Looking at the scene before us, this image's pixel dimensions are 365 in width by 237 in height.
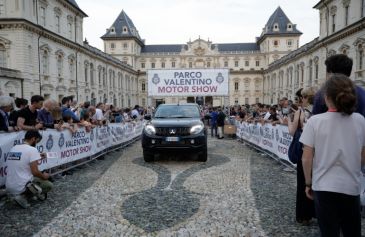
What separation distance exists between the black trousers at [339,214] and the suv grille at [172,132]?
6909mm

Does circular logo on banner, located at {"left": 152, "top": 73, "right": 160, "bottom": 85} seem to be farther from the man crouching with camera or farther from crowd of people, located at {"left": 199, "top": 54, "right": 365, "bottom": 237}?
crowd of people, located at {"left": 199, "top": 54, "right": 365, "bottom": 237}

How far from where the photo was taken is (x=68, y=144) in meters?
8.59

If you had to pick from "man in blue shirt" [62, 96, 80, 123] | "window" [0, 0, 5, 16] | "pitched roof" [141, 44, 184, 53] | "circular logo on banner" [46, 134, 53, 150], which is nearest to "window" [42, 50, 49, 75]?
"window" [0, 0, 5, 16]

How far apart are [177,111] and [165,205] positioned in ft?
19.0

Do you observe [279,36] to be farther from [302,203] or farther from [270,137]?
[302,203]

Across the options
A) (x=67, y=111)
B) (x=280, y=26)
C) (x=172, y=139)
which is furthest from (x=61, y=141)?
(x=280, y=26)

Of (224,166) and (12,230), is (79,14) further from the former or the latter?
(12,230)

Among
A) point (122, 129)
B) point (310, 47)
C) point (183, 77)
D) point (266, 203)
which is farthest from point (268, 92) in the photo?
point (266, 203)

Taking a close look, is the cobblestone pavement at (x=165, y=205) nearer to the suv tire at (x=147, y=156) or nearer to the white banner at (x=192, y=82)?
the suv tire at (x=147, y=156)

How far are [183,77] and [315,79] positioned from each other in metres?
29.7

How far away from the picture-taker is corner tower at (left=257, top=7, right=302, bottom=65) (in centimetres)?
8119

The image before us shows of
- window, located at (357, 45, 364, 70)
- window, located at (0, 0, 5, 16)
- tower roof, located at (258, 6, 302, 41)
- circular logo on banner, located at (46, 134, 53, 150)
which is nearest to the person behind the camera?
circular logo on banner, located at (46, 134, 53, 150)

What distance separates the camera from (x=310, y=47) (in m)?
43.2

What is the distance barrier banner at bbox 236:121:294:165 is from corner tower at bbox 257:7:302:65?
242ft
